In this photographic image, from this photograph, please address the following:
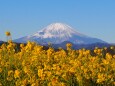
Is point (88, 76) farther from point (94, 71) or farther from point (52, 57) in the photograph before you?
point (52, 57)

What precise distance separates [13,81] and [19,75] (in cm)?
35

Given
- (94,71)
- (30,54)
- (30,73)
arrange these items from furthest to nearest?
(30,54), (94,71), (30,73)

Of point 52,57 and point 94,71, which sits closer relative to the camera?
point 94,71

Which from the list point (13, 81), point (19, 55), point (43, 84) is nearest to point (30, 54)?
→ point (19, 55)

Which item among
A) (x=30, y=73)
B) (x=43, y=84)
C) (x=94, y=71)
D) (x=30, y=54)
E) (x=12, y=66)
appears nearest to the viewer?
(x=43, y=84)

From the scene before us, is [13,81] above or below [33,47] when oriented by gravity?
below

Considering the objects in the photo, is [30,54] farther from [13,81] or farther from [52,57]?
[13,81]

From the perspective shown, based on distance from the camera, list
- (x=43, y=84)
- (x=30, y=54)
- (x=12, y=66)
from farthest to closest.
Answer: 1. (x=30, y=54)
2. (x=12, y=66)
3. (x=43, y=84)

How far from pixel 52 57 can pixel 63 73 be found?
2.29m

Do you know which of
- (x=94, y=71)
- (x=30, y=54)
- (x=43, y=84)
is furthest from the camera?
(x=30, y=54)

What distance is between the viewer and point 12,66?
10898mm

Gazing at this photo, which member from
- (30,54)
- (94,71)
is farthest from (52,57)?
(94,71)

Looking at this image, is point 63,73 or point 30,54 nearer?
point 63,73

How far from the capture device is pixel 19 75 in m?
8.97
